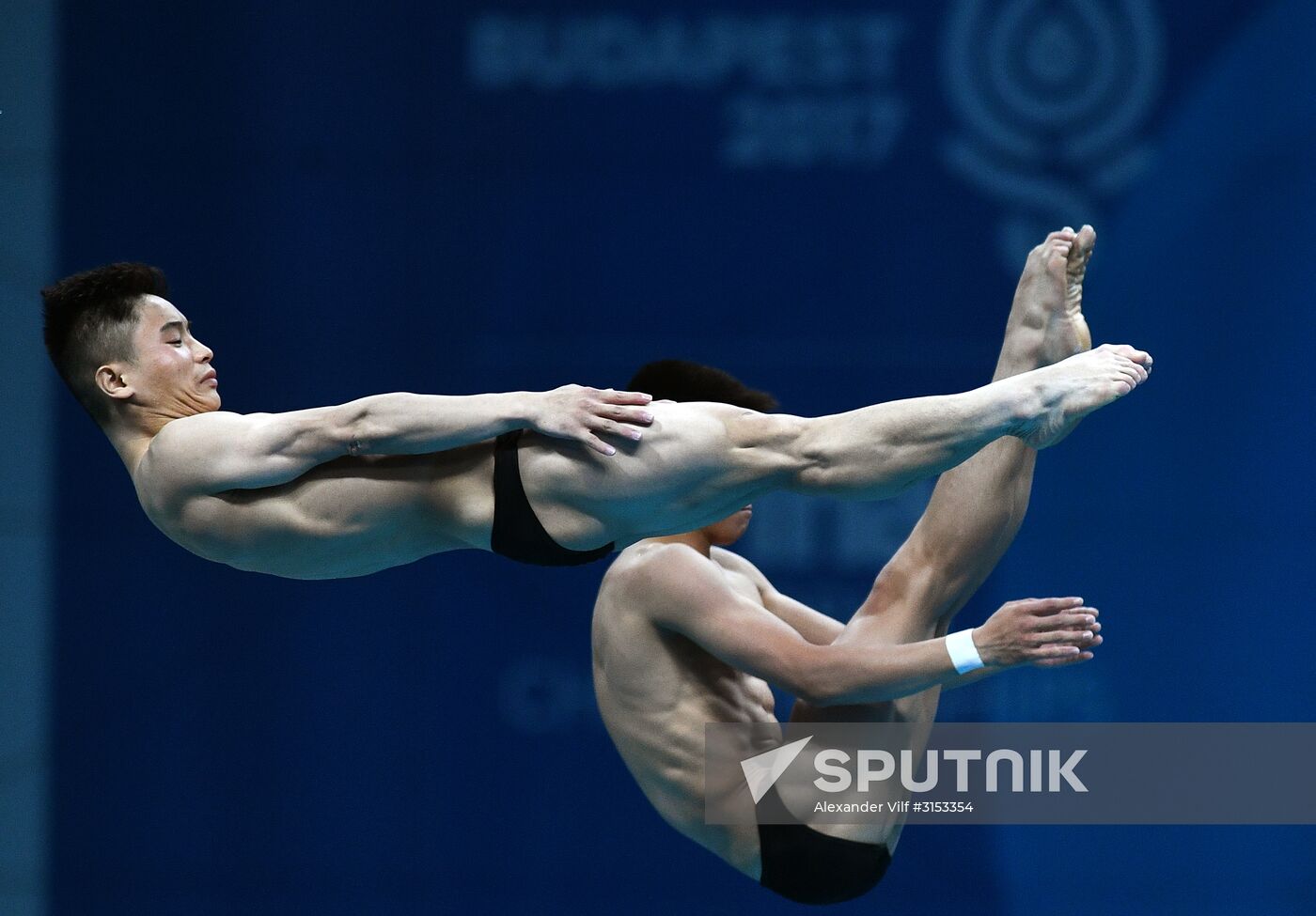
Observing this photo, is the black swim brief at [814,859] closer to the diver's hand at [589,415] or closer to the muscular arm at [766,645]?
the muscular arm at [766,645]

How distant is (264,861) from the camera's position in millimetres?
5406

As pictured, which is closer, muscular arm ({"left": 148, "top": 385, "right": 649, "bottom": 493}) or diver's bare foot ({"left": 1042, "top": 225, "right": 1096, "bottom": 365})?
muscular arm ({"left": 148, "top": 385, "right": 649, "bottom": 493})

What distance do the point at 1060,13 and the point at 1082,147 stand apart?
46 centimetres

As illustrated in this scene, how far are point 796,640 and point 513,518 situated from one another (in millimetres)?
749

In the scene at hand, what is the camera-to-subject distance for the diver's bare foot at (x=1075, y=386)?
311 cm

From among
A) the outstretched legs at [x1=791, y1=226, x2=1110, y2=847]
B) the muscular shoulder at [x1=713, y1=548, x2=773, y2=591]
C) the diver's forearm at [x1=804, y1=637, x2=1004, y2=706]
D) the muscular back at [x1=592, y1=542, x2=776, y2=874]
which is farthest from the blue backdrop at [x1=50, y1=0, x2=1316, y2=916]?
the diver's forearm at [x1=804, y1=637, x2=1004, y2=706]

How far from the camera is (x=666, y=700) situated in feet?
12.4

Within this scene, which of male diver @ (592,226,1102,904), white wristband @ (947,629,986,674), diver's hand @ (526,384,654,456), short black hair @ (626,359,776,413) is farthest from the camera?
short black hair @ (626,359,776,413)

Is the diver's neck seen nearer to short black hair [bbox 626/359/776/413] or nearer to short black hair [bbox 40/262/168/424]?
short black hair [bbox 626/359/776/413]

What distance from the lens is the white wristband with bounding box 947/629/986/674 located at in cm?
334

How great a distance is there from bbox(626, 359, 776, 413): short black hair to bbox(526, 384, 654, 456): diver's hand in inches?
24.2

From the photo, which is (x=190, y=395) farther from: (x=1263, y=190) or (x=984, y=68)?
(x=1263, y=190)

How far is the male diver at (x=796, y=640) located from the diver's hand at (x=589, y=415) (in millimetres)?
641

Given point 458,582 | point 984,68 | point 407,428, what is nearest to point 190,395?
point 407,428
